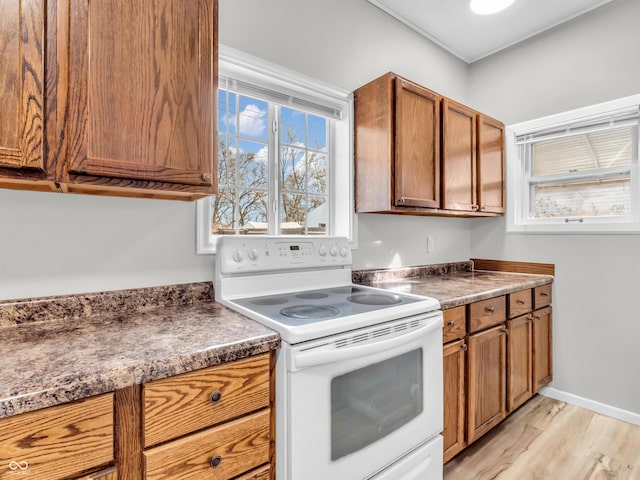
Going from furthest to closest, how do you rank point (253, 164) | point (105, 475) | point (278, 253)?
point (253, 164) → point (278, 253) → point (105, 475)

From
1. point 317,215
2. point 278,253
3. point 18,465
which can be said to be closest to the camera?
point 18,465

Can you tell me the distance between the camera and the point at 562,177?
2.55m

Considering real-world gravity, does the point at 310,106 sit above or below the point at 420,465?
above

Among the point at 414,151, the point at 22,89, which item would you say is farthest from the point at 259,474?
the point at 414,151

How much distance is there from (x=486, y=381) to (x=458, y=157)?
1402mm

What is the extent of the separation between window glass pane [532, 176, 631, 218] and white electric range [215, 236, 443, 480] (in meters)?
1.72

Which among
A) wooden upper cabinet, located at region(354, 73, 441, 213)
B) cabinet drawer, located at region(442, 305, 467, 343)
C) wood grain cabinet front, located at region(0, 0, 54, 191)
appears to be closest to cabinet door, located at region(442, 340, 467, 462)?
cabinet drawer, located at region(442, 305, 467, 343)

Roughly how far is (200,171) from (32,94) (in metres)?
0.47

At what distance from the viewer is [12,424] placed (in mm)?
685

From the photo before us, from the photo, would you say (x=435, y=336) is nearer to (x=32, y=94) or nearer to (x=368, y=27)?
(x=32, y=94)

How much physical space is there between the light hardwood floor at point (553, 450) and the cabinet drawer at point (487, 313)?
70 centimetres

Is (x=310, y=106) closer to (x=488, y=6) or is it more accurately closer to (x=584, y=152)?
(x=488, y=6)

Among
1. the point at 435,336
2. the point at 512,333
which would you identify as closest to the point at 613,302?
the point at 512,333

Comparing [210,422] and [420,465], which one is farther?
[420,465]
